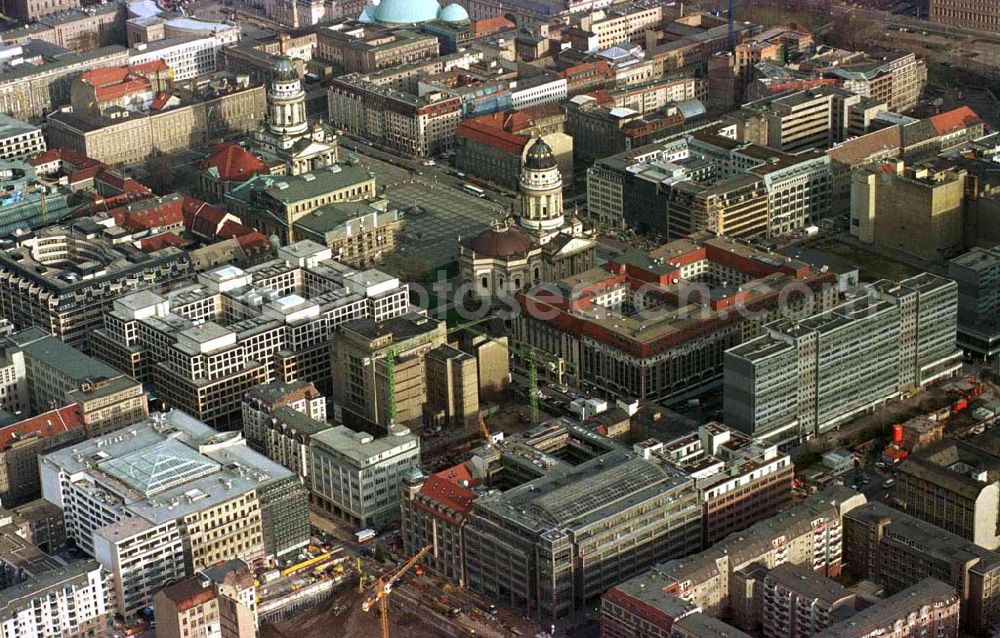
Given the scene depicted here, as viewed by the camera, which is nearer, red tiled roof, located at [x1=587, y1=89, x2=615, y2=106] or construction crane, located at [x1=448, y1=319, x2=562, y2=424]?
construction crane, located at [x1=448, y1=319, x2=562, y2=424]

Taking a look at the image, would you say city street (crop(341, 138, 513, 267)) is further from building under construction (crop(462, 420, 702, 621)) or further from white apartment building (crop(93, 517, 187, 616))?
white apartment building (crop(93, 517, 187, 616))

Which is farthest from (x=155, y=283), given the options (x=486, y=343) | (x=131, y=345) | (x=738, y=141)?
(x=738, y=141)

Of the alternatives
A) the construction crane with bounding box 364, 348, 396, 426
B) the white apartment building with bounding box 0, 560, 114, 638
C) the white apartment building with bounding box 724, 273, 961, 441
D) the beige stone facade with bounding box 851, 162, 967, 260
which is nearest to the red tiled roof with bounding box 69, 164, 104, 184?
the construction crane with bounding box 364, 348, 396, 426

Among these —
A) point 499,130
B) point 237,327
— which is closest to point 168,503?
point 237,327

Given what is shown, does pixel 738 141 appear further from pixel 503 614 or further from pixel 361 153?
pixel 503 614

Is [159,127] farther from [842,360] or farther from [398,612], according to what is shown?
[398,612]

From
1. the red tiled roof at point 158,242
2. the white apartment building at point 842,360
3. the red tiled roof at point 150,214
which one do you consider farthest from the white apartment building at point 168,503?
the red tiled roof at point 150,214
